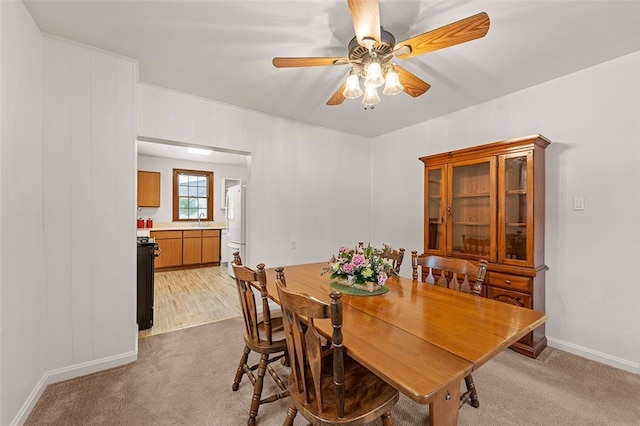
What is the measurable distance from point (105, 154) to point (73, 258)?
2.73 feet

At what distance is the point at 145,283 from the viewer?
9.62ft

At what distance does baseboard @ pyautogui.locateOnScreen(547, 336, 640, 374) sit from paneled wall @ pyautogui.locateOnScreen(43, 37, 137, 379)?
12.3ft

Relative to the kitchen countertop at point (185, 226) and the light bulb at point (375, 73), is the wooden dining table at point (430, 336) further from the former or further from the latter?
the kitchen countertop at point (185, 226)

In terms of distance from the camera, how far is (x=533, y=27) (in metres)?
1.86

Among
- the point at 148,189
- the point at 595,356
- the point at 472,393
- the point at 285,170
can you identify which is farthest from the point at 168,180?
the point at 595,356

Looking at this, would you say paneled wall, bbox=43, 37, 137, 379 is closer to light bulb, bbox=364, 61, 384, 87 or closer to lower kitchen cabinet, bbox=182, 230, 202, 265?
light bulb, bbox=364, 61, 384, 87

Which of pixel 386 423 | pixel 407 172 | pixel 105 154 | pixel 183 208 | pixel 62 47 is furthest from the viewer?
pixel 183 208

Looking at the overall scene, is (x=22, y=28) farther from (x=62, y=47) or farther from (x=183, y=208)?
(x=183, y=208)

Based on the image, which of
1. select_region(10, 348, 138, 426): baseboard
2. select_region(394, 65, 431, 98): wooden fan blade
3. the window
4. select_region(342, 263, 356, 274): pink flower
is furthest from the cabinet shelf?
the window

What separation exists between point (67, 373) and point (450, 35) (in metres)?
3.37

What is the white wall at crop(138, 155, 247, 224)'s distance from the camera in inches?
235

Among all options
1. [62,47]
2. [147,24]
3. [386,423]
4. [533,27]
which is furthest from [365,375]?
[62,47]

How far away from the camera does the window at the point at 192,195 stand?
6324 millimetres

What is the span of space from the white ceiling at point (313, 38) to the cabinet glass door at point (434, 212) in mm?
881
